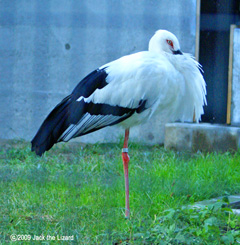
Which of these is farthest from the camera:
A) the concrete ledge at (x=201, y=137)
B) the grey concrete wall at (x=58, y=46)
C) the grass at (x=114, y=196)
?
the grey concrete wall at (x=58, y=46)

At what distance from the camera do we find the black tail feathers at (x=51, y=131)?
12.4 feet

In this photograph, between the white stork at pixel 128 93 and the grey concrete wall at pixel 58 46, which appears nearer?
the white stork at pixel 128 93

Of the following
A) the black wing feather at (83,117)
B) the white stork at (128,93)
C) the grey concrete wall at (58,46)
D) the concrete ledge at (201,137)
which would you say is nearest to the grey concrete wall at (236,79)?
the concrete ledge at (201,137)

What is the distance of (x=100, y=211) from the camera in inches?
138

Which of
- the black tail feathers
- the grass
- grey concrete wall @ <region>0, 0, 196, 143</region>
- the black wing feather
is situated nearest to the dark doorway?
grey concrete wall @ <region>0, 0, 196, 143</region>

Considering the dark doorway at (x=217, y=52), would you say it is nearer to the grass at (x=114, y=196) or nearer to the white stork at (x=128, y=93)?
the grass at (x=114, y=196)

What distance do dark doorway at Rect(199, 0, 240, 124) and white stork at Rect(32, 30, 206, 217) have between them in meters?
2.61

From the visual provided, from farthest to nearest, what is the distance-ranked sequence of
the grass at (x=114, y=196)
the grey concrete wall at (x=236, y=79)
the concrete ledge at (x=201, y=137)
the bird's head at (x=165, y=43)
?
the grey concrete wall at (x=236, y=79) → the concrete ledge at (x=201, y=137) → the bird's head at (x=165, y=43) → the grass at (x=114, y=196)

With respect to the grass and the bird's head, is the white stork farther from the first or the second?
the grass

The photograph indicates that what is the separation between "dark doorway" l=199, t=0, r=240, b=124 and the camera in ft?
20.9

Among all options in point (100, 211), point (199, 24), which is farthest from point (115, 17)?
point (100, 211)

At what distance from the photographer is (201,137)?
20.1 feet

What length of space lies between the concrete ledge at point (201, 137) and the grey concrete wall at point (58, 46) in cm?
40

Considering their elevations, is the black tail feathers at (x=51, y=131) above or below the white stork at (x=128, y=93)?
below
